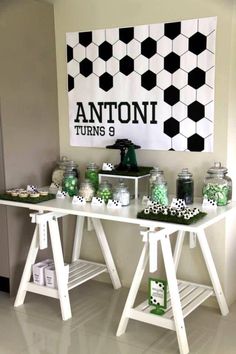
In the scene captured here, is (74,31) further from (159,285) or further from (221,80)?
(159,285)

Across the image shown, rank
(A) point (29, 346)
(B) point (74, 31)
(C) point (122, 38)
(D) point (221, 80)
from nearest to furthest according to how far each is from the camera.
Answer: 1. (A) point (29, 346)
2. (D) point (221, 80)
3. (C) point (122, 38)
4. (B) point (74, 31)

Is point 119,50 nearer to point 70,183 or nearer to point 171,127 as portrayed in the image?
point 171,127

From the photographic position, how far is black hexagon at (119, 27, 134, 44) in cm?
248

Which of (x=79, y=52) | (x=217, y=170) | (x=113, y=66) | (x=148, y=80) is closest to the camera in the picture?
(x=217, y=170)

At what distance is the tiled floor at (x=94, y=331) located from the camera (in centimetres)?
207

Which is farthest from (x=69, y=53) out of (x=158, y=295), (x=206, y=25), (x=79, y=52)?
(x=158, y=295)

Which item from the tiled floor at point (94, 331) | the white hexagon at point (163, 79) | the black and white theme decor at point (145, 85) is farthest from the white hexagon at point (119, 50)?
the tiled floor at point (94, 331)

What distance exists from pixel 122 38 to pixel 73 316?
148cm

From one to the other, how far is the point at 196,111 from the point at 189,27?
0.41 meters

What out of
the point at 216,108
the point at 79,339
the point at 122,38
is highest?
the point at 122,38

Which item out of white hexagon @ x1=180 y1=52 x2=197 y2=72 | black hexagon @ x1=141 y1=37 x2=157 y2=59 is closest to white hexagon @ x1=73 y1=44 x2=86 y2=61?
black hexagon @ x1=141 y1=37 x2=157 y2=59

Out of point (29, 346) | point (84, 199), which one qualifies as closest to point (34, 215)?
point (84, 199)

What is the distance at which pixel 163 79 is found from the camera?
2.43m

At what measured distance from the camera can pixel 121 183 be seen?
2320mm
